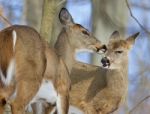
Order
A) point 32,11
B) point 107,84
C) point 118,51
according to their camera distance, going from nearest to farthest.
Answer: point 118,51
point 107,84
point 32,11

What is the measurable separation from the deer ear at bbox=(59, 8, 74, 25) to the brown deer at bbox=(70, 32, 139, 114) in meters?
0.71

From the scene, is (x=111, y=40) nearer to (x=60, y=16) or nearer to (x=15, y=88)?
(x=60, y=16)

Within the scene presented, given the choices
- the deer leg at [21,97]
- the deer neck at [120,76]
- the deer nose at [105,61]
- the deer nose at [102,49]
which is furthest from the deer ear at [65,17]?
the deer leg at [21,97]

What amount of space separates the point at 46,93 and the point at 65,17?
188cm

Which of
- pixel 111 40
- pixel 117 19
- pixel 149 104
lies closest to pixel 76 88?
pixel 111 40

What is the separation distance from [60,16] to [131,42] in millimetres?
1304

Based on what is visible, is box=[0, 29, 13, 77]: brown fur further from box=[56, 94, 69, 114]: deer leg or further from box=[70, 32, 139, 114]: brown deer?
box=[70, 32, 139, 114]: brown deer

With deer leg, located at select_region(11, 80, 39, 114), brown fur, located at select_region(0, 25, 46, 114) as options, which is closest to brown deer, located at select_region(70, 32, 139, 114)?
brown fur, located at select_region(0, 25, 46, 114)

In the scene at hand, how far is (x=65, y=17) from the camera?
381 inches

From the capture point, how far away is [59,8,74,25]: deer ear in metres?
9.55

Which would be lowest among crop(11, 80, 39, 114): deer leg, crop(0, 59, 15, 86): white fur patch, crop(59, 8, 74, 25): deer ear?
crop(11, 80, 39, 114): deer leg

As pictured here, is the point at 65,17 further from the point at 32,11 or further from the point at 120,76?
the point at 32,11

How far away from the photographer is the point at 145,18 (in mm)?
19594

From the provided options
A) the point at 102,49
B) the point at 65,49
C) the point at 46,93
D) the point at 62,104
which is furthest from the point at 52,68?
the point at 102,49
